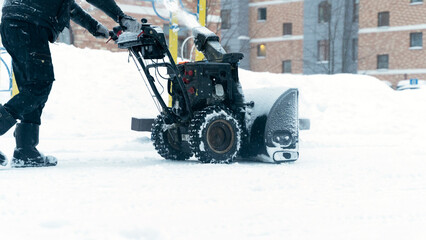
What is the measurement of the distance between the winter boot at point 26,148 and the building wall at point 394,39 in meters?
39.4

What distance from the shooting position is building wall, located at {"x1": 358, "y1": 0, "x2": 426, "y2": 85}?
137 ft

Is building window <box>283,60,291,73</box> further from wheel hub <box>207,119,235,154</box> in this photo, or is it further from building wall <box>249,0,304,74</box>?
wheel hub <box>207,119,235,154</box>

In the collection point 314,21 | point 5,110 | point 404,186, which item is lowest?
point 404,186

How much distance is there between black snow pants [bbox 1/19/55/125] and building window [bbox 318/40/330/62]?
141ft

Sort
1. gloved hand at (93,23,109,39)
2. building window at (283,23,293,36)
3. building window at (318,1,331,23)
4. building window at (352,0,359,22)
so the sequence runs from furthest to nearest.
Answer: building window at (283,23,293,36) < building window at (318,1,331,23) < building window at (352,0,359,22) < gloved hand at (93,23,109,39)

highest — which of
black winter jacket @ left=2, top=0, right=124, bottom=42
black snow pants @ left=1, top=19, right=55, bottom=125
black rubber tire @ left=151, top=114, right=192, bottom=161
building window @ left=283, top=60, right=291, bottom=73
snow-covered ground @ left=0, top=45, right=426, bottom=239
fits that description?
building window @ left=283, top=60, right=291, bottom=73

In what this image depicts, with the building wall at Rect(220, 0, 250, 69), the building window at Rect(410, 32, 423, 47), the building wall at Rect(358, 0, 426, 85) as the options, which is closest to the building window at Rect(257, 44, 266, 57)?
the building wall at Rect(220, 0, 250, 69)

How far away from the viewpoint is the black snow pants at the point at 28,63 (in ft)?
16.5

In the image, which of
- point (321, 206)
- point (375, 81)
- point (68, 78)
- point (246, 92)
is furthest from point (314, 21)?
point (321, 206)

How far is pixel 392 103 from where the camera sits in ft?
39.1

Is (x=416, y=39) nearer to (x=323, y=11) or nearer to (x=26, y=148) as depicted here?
(x=323, y=11)

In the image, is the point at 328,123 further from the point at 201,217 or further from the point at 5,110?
the point at 201,217

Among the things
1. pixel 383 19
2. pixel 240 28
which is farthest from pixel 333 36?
pixel 240 28

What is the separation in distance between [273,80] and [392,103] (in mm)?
2466
